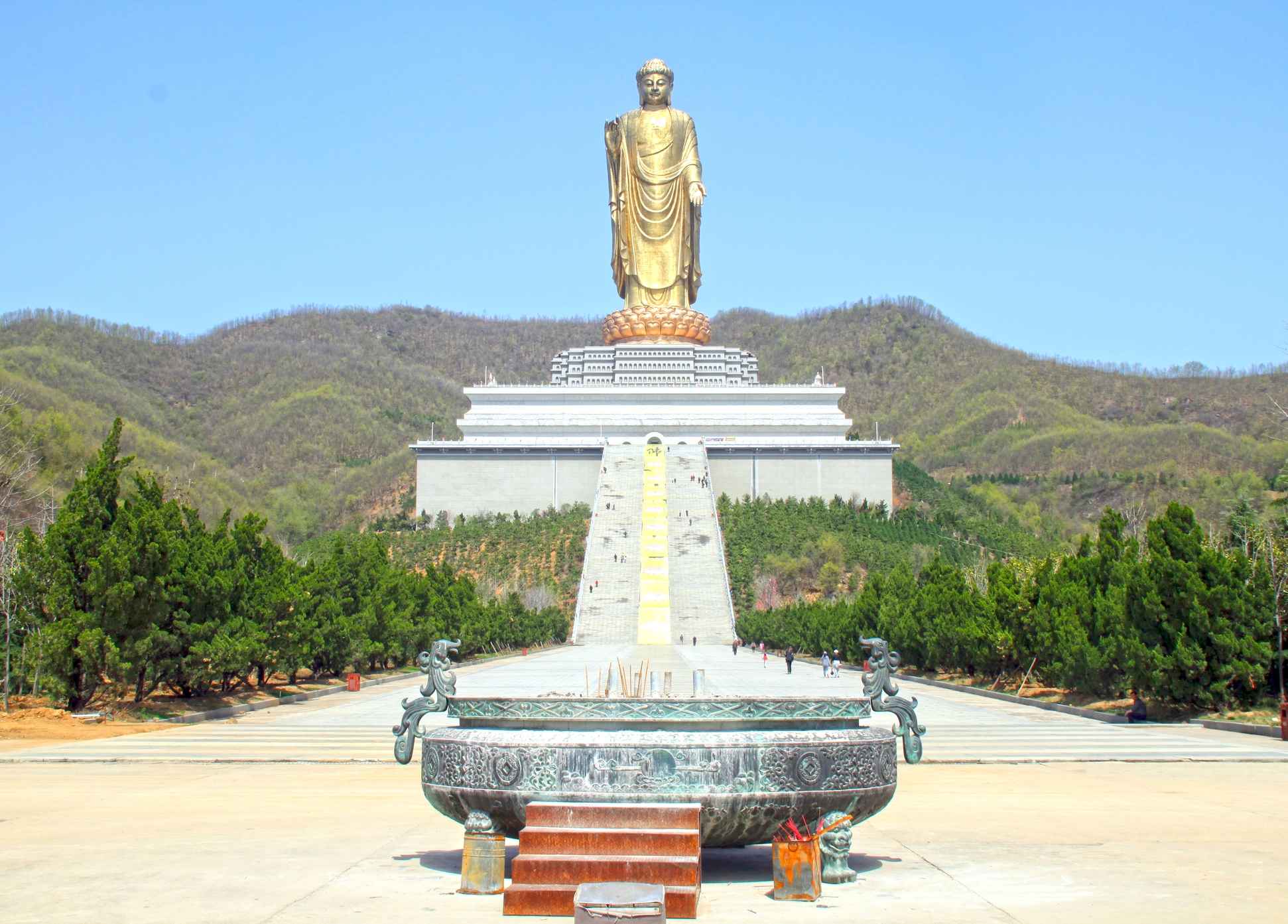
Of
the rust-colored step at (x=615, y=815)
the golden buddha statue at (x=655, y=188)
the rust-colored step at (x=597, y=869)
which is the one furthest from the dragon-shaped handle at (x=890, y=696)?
the golden buddha statue at (x=655, y=188)

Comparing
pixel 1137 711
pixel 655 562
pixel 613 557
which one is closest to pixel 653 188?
pixel 613 557

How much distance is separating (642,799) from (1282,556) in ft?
50.6

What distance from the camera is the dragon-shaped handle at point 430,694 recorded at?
23.4ft

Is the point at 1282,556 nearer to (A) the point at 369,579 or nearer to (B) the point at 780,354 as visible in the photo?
(A) the point at 369,579

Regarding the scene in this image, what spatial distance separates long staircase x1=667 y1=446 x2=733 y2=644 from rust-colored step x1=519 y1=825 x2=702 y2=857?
28224mm

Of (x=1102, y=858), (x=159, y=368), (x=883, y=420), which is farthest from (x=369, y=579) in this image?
(x=159, y=368)

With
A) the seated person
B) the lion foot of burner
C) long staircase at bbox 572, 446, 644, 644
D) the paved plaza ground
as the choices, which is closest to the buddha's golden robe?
long staircase at bbox 572, 446, 644, 644

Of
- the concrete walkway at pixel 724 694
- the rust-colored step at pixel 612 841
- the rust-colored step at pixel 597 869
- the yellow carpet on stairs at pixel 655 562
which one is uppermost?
the yellow carpet on stairs at pixel 655 562

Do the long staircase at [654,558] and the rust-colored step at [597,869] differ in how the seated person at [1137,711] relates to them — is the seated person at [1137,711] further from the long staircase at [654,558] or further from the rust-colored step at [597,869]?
the long staircase at [654,558]

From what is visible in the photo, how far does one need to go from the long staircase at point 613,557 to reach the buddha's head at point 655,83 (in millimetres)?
13641

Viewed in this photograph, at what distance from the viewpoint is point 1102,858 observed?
23.1 ft

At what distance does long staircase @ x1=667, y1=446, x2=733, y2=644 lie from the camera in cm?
3488

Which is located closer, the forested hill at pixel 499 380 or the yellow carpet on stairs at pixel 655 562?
the yellow carpet on stairs at pixel 655 562

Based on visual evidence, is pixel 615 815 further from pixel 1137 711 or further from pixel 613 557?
pixel 613 557
